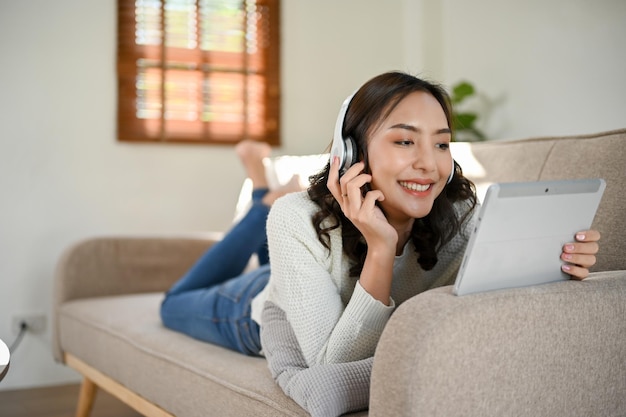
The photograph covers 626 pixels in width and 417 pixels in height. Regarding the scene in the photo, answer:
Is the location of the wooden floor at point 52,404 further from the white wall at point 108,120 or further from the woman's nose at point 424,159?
the woman's nose at point 424,159

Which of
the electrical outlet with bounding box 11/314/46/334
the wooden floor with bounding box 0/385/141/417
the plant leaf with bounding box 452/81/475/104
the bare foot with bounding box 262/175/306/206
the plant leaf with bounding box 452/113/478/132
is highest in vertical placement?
the plant leaf with bounding box 452/81/475/104

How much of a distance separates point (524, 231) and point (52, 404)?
2.29 metres

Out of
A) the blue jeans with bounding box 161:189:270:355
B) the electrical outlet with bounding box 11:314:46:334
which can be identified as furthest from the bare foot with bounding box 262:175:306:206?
the electrical outlet with bounding box 11:314:46:334

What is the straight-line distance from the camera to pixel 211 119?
340 cm

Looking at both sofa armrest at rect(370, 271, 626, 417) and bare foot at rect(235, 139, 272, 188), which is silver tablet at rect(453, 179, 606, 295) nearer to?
sofa armrest at rect(370, 271, 626, 417)

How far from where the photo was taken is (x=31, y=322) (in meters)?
3.09

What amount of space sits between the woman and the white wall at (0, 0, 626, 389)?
149 centimetres

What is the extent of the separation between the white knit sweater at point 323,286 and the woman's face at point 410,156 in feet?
0.48

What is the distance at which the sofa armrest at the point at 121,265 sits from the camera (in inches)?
99.4

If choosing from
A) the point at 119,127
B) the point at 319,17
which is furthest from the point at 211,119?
the point at 319,17

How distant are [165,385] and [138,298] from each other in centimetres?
84

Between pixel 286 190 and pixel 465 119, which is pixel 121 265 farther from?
pixel 465 119

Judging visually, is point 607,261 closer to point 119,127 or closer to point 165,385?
point 165,385

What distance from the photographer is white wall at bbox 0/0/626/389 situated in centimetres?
291
